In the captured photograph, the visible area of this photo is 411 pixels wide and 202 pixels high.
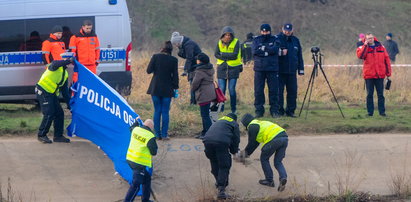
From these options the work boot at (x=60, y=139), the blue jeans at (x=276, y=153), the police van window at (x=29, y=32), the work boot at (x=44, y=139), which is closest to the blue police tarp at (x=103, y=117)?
the work boot at (x=60, y=139)

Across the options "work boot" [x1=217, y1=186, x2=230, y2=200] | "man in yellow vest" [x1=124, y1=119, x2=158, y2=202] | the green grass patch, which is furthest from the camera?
the green grass patch

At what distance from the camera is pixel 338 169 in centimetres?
1087

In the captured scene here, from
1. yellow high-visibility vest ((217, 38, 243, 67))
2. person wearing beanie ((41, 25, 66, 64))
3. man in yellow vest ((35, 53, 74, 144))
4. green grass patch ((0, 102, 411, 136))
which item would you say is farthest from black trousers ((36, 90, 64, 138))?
yellow high-visibility vest ((217, 38, 243, 67))

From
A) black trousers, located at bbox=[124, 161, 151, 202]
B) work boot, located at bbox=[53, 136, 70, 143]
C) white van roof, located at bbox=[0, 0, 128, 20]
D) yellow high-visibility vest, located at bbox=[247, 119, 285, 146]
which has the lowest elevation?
black trousers, located at bbox=[124, 161, 151, 202]

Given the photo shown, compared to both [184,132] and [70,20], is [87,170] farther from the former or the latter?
[70,20]

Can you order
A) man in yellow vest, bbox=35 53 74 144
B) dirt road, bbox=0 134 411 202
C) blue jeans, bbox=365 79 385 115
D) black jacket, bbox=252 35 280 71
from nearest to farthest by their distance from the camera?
dirt road, bbox=0 134 411 202 → man in yellow vest, bbox=35 53 74 144 → black jacket, bbox=252 35 280 71 → blue jeans, bbox=365 79 385 115

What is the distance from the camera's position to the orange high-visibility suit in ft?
43.0

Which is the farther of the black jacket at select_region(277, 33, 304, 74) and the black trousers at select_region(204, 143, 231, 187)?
the black jacket at select_region(277, 33, 304, 74)

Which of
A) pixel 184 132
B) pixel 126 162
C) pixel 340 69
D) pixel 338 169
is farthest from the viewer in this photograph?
pixel 340 69

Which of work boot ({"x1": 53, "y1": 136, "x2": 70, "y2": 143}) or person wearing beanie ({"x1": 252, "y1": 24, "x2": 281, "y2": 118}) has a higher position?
person wearing beanie ({"x1": 252, "y1": 24, "x2": 281, "y2": 118})

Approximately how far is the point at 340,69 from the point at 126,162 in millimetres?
12144

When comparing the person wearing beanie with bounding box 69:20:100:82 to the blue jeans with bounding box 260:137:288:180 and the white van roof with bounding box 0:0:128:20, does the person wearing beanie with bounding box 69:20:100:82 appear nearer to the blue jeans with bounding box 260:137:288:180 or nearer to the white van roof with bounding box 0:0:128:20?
the white van roof with bounding box 0:0:128:20

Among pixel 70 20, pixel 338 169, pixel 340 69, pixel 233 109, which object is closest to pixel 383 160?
pixel 338 169

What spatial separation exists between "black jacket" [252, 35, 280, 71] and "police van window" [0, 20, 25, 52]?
15.1 ft
